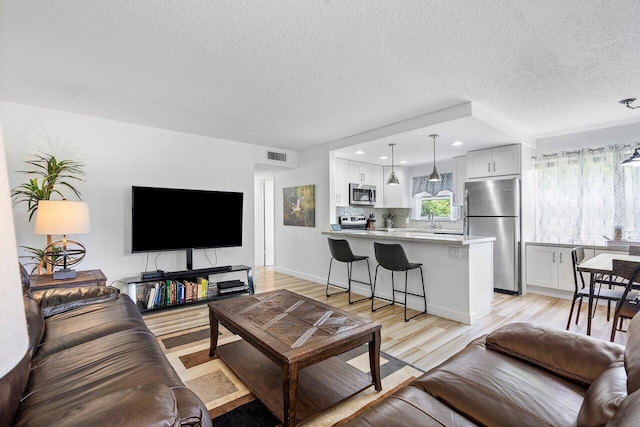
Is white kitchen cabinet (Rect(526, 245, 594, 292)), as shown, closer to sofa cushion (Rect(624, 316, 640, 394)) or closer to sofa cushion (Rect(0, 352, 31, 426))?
sofa cushion (Rect(624, 316, 640, 394))

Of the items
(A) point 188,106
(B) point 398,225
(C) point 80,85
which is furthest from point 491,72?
(B) point 398,225

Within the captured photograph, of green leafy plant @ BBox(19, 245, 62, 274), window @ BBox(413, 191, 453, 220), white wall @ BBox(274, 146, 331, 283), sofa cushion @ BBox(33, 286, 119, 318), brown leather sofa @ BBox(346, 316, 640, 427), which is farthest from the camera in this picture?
window @ BBox(413, 191, 453, 220)

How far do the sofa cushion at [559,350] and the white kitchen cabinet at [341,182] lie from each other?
391cm

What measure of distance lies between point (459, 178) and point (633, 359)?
4962mm

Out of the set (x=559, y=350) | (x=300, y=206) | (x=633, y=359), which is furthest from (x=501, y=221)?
(x=633, y=359)

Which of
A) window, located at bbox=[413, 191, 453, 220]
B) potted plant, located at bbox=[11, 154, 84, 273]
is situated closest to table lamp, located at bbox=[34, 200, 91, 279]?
potted plant, located at bbox=[11, 154, 84, 273]

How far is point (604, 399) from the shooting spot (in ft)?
3.29

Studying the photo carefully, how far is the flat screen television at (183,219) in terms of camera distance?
3.79 metres

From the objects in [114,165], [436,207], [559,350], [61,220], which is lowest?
[559,350]

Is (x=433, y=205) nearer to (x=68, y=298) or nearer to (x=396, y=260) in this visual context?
(x=396, y=260)

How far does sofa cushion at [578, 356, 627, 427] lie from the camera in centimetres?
94

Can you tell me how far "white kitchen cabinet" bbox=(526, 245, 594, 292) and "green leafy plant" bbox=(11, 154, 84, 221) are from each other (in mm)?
6183

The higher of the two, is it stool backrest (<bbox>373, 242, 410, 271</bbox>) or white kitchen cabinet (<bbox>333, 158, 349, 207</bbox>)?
white kitchen cabinet (<bbox>333, 158, 349, 207</bbox>)

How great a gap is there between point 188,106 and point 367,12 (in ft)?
7.65
